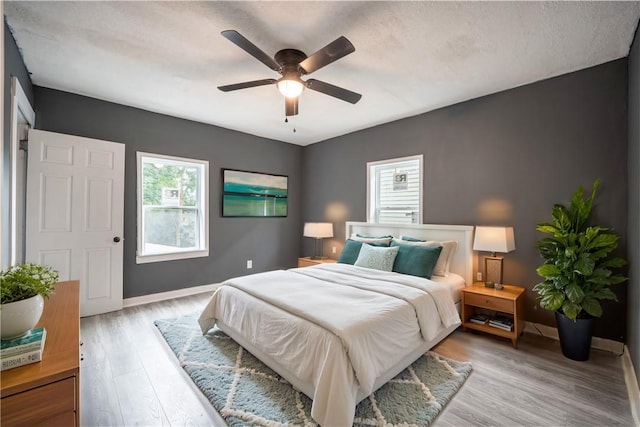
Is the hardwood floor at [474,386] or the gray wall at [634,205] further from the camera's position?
the gray wall at [634,205]

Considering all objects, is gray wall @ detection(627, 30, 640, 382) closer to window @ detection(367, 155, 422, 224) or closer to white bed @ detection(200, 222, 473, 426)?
white bed @ detection(200, 222, 473, 426)

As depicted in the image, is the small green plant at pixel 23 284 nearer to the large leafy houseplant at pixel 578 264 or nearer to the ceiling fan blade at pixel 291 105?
the ceiling fan blade at pixel 291 105

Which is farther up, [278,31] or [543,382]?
[278,31]

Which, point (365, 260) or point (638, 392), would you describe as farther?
point (365, 260)

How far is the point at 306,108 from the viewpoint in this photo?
3771 millimetres

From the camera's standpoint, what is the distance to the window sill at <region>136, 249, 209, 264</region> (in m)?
3.83

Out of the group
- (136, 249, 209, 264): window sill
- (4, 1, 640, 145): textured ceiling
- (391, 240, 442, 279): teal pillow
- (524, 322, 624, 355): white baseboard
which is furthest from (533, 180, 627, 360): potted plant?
(136, 249, 209, 264): window sill

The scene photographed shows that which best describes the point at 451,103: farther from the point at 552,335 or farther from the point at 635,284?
the point at 552,335

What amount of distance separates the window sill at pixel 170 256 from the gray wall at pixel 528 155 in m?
3.27

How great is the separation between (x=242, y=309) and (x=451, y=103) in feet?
11.2

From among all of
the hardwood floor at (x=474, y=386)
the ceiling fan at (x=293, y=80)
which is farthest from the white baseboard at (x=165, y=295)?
the ceiling fan at (x=293, y=80)

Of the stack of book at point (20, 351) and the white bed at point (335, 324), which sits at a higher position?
the stack of book at point (20, 351)

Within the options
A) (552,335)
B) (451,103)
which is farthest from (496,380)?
(451,103)

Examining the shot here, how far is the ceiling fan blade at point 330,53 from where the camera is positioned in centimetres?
182
